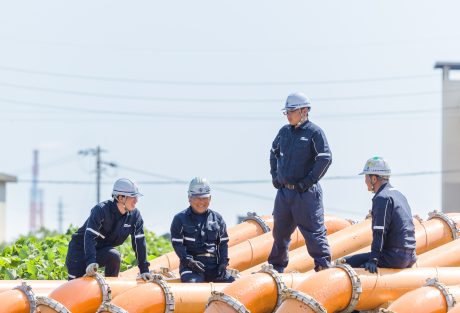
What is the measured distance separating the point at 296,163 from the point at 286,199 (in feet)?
1.63

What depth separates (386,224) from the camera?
1544 cm

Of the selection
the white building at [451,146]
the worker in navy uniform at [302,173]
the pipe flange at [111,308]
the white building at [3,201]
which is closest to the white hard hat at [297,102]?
the worker in navy uniform at [302,173]

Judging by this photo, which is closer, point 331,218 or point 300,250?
point 300,250

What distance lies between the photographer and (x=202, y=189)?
16.1m

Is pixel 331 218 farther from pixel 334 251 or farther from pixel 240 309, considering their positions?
pixel 240 309

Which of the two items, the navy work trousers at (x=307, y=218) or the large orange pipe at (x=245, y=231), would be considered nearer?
the navy work trousers at (x=307, y=218)

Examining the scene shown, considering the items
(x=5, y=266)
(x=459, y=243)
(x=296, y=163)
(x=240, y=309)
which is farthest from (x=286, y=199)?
(x=5, y=266)

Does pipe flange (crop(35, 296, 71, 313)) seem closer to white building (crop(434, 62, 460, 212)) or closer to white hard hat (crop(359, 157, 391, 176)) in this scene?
white hard hat (crop(359, 157, 391, 176))

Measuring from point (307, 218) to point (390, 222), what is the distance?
1120mm

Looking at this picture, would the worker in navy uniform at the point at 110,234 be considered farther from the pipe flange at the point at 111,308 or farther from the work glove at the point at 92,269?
the pipe flange at the point at 111,308

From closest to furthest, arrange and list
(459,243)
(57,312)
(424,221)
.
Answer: (57,312)
(459,243)
(424,221)

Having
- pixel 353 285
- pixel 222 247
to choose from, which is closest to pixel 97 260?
pixel 222 247

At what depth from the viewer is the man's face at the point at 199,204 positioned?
1616cm

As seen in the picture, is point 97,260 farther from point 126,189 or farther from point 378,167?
point 378,167
